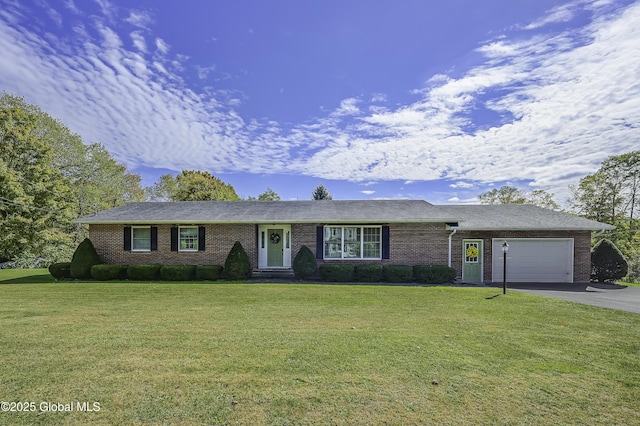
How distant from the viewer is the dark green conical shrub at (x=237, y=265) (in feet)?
47.9

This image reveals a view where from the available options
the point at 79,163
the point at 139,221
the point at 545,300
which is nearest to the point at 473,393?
the point at 545,300

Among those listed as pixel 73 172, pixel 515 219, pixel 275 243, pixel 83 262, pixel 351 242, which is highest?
pixel 73 172

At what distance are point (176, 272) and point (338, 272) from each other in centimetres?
714

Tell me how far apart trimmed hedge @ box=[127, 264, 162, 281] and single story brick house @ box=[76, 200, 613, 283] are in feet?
3.83

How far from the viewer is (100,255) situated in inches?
627

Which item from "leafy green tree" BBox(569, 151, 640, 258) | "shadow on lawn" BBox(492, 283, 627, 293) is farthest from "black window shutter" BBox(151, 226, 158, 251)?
"leafy green tree" BBox(569, 151, 640, 258)

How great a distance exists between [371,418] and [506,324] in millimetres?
5018

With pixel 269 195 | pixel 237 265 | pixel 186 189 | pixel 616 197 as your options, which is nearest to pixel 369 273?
pixel 237 265

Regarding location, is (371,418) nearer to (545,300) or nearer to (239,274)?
(545,300)

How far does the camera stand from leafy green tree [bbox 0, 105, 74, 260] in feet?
71.8

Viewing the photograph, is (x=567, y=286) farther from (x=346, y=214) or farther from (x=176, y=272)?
(x=176, y=272)

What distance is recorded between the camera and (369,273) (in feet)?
47.4

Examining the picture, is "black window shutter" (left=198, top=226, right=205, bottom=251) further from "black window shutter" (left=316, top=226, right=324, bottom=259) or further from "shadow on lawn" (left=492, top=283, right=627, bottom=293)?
"shadow on lawn" (left=492, top=283, right=627, bottom=293)

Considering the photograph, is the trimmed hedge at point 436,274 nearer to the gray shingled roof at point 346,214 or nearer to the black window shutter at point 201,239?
the gray shingled roof at point 346,214
